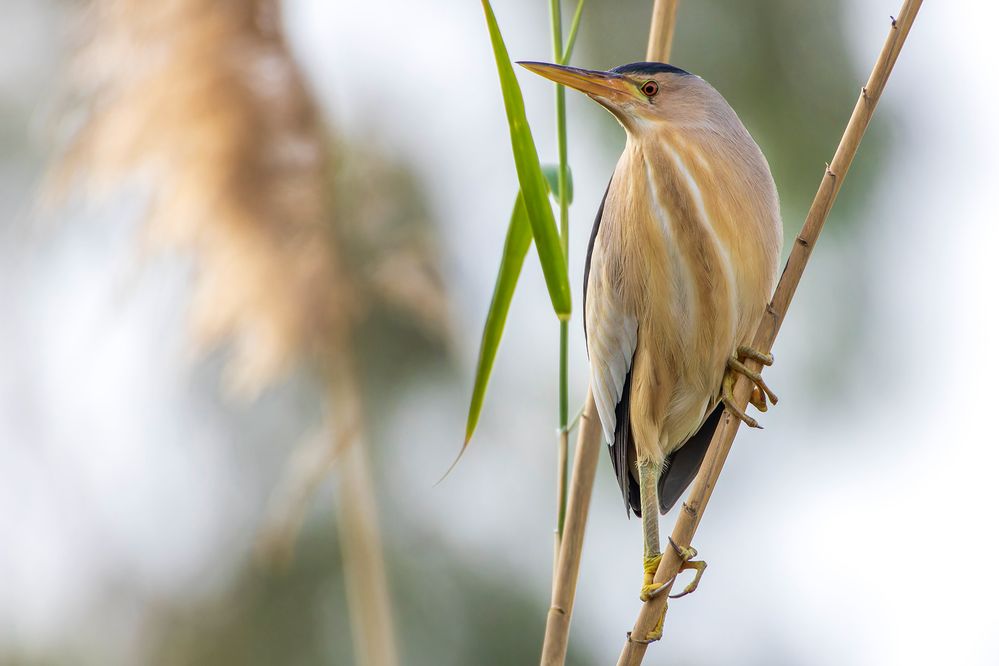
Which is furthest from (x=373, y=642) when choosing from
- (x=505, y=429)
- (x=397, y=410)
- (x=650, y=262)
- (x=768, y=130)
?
(x=768, y=130)

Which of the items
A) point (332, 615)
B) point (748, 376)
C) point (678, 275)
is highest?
point (678, 275)

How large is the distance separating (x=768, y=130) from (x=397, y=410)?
159 centimetres

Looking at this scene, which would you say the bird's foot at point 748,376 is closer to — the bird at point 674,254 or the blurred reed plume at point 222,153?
the bird at point 674,254

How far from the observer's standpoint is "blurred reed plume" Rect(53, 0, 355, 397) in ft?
7.53

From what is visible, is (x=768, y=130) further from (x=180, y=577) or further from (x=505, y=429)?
(x=180, y=577)

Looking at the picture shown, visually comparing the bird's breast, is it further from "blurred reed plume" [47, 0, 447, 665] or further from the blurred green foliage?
the blurred green foliage

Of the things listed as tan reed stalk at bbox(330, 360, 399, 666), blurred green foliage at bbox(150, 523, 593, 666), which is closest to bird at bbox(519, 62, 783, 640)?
tan reed stalk at bbox(330, 360, 399, 666)

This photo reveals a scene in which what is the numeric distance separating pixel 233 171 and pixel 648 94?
4.36 feet

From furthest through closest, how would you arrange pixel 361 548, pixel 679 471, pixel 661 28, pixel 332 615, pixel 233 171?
pixel 332 615, pixel 233 171, pixel 361 548, pixel 679 471, pixel 661 28

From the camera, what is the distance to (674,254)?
1171 millimetres

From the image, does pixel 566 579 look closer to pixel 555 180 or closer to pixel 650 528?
pixel 650 528

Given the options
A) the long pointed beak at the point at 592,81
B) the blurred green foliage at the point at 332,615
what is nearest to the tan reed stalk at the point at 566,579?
the long pointed beak at the point at 592,81

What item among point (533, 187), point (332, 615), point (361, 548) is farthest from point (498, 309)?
point (332, 615)

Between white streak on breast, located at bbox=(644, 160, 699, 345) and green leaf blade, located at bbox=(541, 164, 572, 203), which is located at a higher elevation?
green leaf blade, located at bbox=(541, 164, 572, 203)
